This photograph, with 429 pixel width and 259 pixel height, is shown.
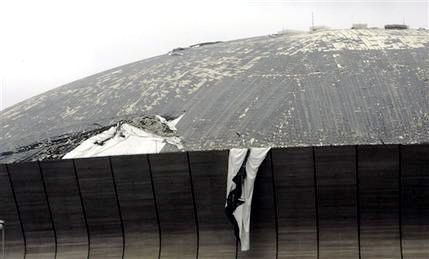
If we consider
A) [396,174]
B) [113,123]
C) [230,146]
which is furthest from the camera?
[113,123]

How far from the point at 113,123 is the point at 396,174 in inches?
394

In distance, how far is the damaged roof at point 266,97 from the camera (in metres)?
25.9

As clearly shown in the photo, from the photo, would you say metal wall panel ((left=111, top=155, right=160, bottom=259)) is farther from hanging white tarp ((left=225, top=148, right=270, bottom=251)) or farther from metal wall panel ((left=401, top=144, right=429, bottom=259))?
metal wall panel ((left=401, top=144, right=429, bottom=259))

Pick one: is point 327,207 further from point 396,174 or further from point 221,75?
point 221,75

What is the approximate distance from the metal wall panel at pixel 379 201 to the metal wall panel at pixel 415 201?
0.74 feet

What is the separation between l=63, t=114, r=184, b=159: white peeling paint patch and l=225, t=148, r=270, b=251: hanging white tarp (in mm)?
2190

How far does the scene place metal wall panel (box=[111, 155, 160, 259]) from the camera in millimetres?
25469

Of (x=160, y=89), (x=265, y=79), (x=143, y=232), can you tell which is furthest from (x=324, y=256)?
(x=160, y=89)

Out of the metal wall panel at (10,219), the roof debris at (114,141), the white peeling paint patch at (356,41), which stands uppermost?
the white peeling paint patch at (356,41)

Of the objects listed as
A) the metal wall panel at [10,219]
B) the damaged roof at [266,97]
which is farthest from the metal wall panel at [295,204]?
the metal wall panel at [10,219]

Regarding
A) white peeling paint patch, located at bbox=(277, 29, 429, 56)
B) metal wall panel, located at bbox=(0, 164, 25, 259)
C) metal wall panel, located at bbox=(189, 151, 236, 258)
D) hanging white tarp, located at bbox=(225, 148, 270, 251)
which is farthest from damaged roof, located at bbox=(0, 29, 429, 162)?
metal wall panel, located at bbox=(0, 164, 25, 259)

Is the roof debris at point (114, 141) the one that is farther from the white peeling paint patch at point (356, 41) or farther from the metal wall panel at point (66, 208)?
the white peeling paint patch at point (356, 41)

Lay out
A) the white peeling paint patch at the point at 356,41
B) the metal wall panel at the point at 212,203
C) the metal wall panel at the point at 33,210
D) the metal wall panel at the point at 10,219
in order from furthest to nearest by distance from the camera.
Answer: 1. the white peeling paint patch at the point at 356,41
2. the metal wall panel at the point at 10,219
3. the metal wall panel at the point at 33,210
4. the metal wall panel at the point at 212,203

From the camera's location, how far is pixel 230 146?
25.5 meters
